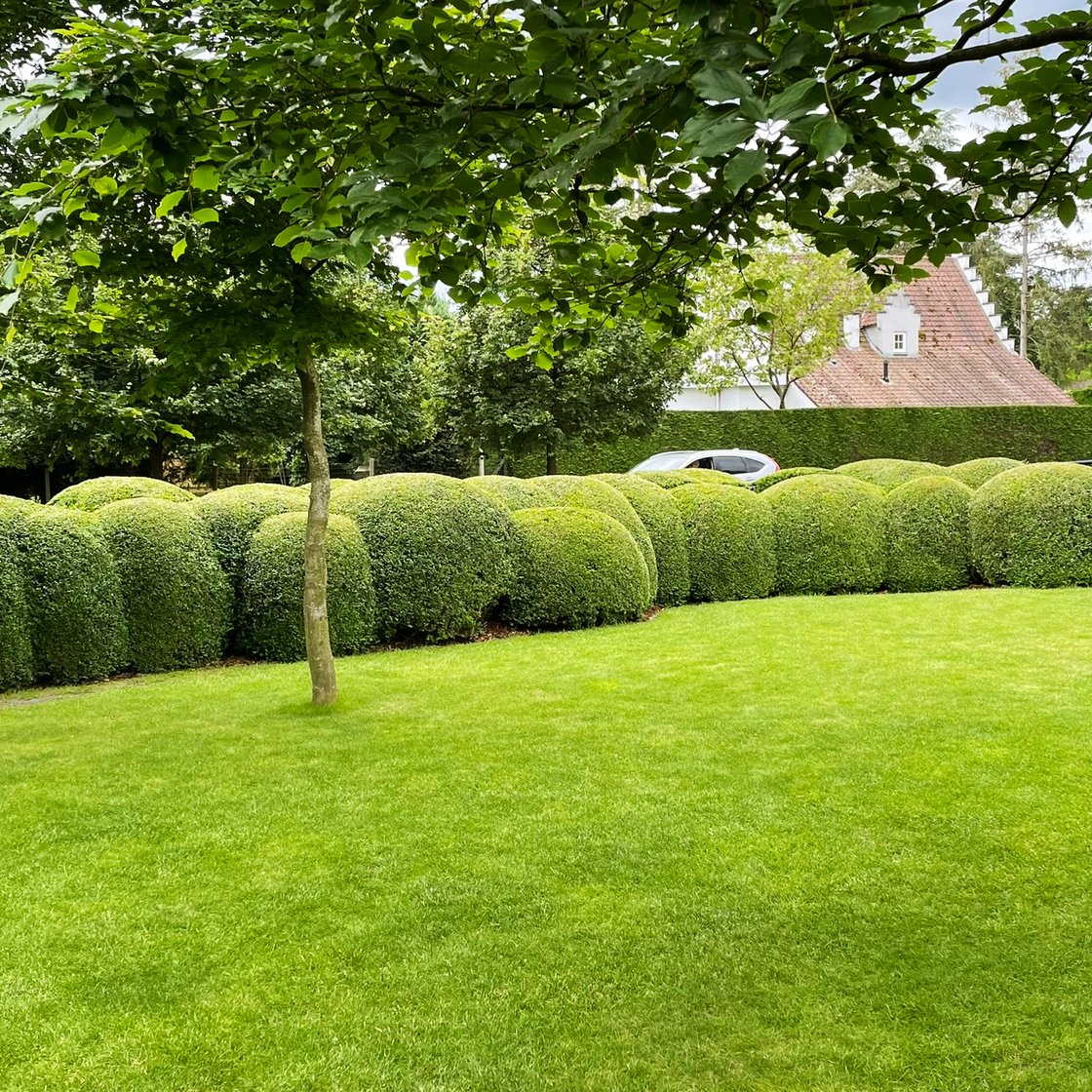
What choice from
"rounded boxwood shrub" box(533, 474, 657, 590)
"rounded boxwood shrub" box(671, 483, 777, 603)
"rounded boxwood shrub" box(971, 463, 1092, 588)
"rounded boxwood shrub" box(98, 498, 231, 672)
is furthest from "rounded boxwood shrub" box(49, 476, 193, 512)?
"rounded boxwood shrub" box(971, 463, 1092, 588)

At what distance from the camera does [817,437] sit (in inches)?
949

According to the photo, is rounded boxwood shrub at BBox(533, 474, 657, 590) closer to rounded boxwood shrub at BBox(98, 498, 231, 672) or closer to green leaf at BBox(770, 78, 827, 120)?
rounded boxwood shrub at BBox(98, 498, 231, 672)

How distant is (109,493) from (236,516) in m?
1.44

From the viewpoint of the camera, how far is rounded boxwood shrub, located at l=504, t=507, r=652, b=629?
32.4ft

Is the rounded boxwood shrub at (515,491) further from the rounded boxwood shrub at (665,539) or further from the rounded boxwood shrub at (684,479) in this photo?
the rounded boxwood shrub at (684,479)

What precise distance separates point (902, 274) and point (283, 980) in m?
3.13

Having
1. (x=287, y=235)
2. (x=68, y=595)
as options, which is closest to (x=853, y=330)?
(x=68, y=595)

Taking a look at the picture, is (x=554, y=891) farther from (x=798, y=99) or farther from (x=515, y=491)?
(x=515, y=491)

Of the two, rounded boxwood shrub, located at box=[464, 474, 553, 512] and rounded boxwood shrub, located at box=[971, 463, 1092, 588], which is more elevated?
rounded boxwood shrub, located at box=[464, 474, 553, 512]

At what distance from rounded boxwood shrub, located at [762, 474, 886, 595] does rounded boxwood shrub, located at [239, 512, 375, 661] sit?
20.3 ft

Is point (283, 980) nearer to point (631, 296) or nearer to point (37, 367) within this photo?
point (631, 296)

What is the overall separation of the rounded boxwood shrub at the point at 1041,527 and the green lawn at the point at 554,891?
20.2ft

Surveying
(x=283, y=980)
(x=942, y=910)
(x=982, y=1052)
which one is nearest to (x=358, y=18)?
(x=283, y=980)

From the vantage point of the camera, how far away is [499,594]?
9.70m
